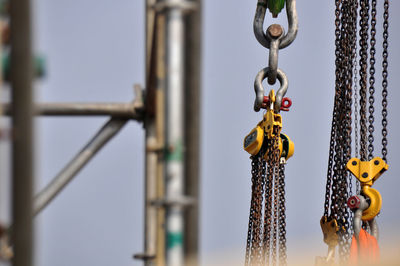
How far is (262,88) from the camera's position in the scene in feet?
32.9

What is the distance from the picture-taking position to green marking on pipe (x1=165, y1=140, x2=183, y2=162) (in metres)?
4.05

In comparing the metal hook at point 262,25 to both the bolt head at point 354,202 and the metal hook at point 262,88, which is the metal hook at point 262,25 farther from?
the bolt head at point 354,202

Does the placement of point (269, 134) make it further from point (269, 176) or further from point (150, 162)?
point (150, 162)

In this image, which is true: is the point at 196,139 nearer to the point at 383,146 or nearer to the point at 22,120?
the point at 22,120

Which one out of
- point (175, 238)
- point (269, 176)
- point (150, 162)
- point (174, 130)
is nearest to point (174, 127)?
point (174, 130)

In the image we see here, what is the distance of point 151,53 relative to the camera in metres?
A: 5.03

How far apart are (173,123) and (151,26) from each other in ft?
4.06

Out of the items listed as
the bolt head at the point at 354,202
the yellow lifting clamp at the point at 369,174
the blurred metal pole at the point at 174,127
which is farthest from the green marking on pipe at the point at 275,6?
the blurred metal pole at the point at 174,127

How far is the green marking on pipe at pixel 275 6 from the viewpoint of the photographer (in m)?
9.98

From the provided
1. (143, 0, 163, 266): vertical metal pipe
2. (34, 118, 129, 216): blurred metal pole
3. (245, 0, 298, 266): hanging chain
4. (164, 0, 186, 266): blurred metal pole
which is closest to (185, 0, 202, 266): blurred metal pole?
(164, 0, 186, 266): blurred metal pole

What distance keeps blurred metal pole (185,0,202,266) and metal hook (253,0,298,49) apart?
5.89 metres

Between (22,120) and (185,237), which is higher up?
(22,120)

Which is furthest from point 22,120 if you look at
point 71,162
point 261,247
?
point 261,247

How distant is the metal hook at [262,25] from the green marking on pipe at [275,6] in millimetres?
123
